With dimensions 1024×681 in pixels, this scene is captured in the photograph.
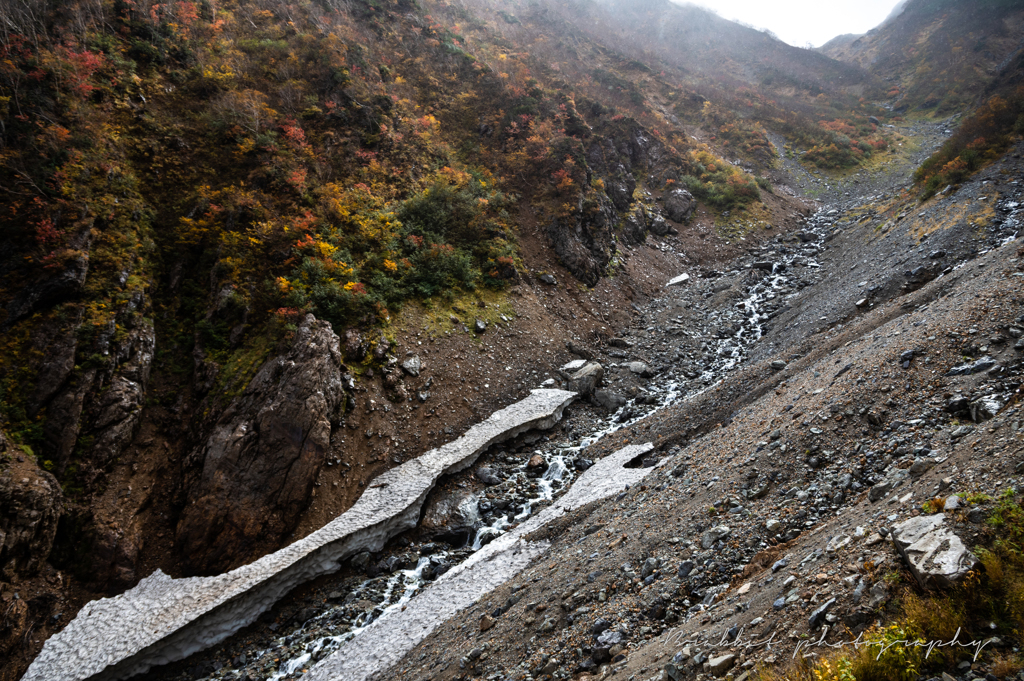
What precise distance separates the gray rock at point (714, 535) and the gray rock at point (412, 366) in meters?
9.84

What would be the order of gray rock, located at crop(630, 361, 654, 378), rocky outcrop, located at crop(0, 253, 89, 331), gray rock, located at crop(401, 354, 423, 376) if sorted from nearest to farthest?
rocky outcrop, located at crop(0, 253, 89, 331), gray rock, located at crop(401, 354, 423, 376), gray rock, located at crop(630, 361, 654, 378)

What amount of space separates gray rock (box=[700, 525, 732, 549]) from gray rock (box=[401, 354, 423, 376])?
9.84 meters

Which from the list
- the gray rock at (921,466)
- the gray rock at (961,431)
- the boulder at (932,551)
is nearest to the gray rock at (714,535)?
the gray rock at (921,466)

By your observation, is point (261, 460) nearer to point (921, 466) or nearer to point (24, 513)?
point (24, 513)

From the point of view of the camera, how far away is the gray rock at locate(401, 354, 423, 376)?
13.9 metres

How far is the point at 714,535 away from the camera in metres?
6.88

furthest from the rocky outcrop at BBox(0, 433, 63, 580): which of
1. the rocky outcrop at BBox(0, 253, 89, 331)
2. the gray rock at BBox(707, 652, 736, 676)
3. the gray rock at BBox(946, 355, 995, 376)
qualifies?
the gray rock at BBox(946, 355, 995, 376)

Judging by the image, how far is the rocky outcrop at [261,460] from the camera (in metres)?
10.0

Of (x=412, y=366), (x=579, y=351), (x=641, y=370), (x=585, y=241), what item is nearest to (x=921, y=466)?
(x=641, y=370)

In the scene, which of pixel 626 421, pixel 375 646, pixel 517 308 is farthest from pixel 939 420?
pixel 517 308

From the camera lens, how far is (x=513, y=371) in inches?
614

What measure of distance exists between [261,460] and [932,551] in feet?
40.9

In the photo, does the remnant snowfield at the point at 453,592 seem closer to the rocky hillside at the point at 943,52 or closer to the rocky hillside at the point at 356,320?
the rocky hillside at the point at 356,320

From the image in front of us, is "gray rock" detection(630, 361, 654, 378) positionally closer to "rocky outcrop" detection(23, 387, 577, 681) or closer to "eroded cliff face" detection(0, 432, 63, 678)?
"rocky outcrop" detection(23, 387, 577, 681)
